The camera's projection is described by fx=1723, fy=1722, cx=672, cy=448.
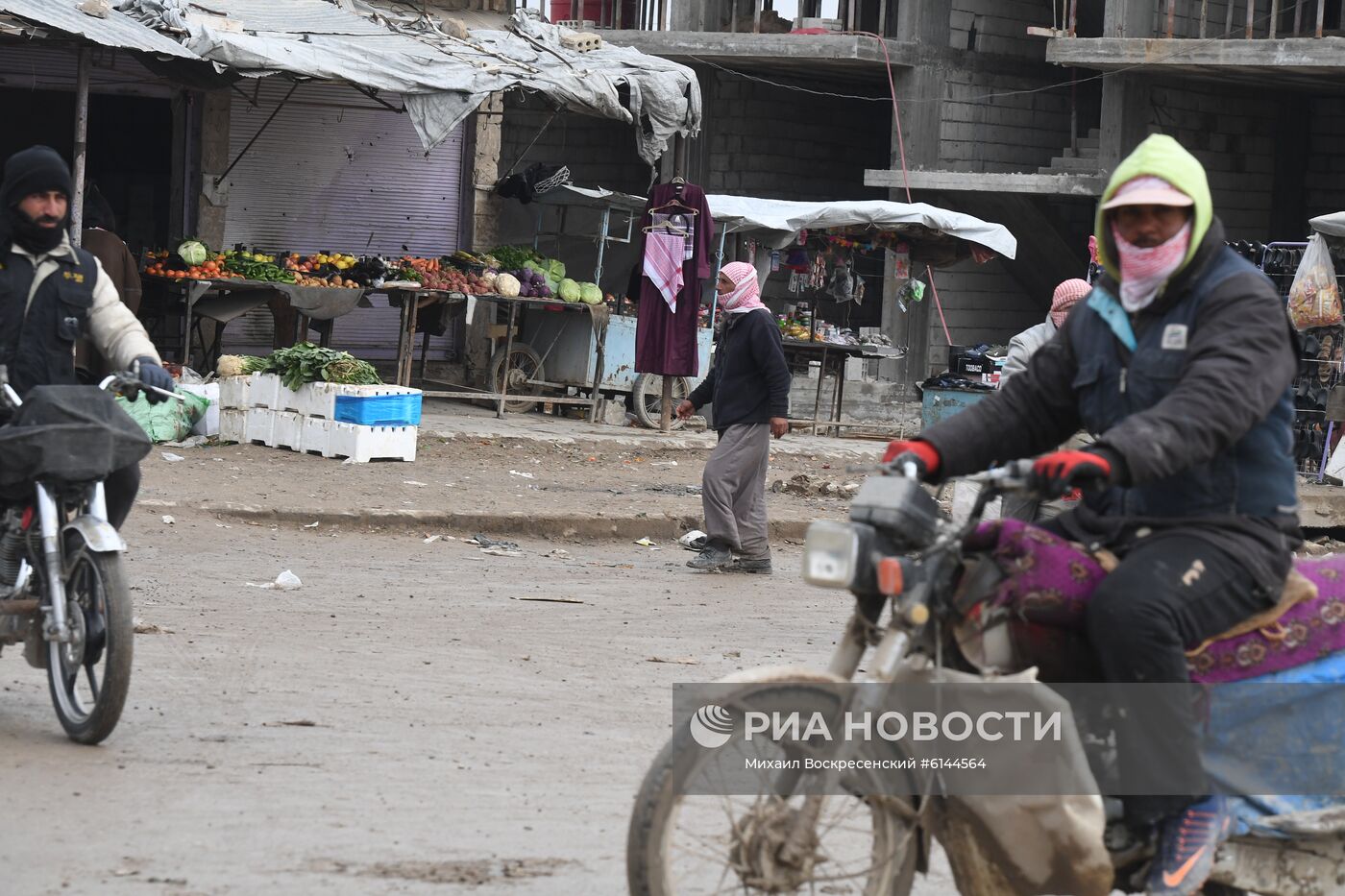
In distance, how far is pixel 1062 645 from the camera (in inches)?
152

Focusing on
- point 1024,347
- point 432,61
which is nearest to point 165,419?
point 432,61

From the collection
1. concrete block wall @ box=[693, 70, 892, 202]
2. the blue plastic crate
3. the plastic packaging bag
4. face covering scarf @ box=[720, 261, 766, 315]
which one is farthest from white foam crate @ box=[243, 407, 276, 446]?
concrete block wall @ box=[693, 70, 892, 202]

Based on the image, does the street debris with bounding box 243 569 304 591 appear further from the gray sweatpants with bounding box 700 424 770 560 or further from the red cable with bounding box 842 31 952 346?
the red cable with bounding box 842 31 952 346

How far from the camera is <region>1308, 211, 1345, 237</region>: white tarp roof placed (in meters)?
15.3

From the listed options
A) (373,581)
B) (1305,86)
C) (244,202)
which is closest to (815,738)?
(373,581)

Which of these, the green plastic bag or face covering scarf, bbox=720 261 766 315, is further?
the green plastic bag

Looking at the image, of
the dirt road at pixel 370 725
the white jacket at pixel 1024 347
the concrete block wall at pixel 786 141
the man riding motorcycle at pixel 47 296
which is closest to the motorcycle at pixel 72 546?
the man riding motorcycle at pixel 47 296

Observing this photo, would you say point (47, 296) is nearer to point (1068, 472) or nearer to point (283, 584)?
point (283, 584)

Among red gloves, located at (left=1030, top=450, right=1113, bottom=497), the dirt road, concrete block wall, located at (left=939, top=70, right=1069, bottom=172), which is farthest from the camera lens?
concrete block wall, located at (left=939, top=70, right=1069, bottom=172)

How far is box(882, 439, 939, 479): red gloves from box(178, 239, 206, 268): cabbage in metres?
12.7

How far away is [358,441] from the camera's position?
13648 millimetres

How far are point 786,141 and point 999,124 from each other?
310 cm

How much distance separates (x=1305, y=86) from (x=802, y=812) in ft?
68.6

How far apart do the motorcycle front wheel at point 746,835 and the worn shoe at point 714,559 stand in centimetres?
692
